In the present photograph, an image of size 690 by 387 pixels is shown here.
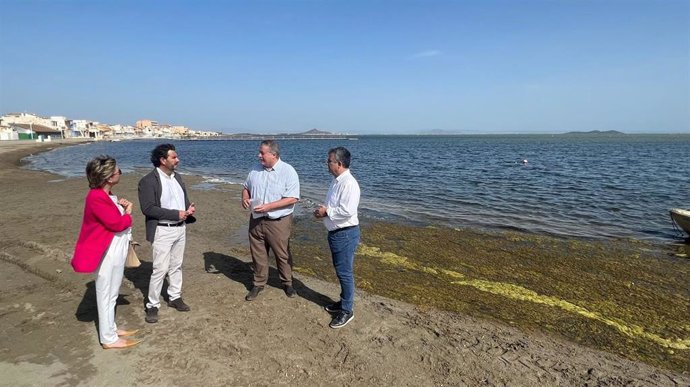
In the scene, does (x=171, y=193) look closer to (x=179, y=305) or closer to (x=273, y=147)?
(x=273, y=147)

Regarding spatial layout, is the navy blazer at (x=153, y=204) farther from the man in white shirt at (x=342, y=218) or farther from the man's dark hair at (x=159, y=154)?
the man in white shirt at (x=342, y=218)

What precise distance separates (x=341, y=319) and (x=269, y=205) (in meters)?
1.79

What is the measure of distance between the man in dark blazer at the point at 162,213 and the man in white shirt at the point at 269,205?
90 centimetres

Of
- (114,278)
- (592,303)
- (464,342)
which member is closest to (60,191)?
(114,278)

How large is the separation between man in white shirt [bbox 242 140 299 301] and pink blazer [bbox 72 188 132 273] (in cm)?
172

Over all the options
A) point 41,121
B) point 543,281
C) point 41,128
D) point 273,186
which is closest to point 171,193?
point 273,186

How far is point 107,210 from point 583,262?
917 cm

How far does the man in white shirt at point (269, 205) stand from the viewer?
17.5 feet

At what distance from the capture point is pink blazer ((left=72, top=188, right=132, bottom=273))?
3807 mm

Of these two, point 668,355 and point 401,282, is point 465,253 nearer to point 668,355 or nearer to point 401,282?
point 401,282

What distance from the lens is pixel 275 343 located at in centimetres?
442

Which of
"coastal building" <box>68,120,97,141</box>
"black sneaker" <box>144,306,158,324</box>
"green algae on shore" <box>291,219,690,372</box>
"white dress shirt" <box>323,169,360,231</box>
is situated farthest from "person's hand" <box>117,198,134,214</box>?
"coastal building" <box>68,120,97,141</box>

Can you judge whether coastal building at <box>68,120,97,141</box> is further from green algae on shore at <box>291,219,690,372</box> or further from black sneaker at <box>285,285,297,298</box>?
black sneaker at <box>285,285,297,298</box>

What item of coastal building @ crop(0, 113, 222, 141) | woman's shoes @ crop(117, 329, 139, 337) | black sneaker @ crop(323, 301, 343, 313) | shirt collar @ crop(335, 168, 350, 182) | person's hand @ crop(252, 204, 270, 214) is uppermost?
coastal building @ crop(0, 113, 222, 141)
